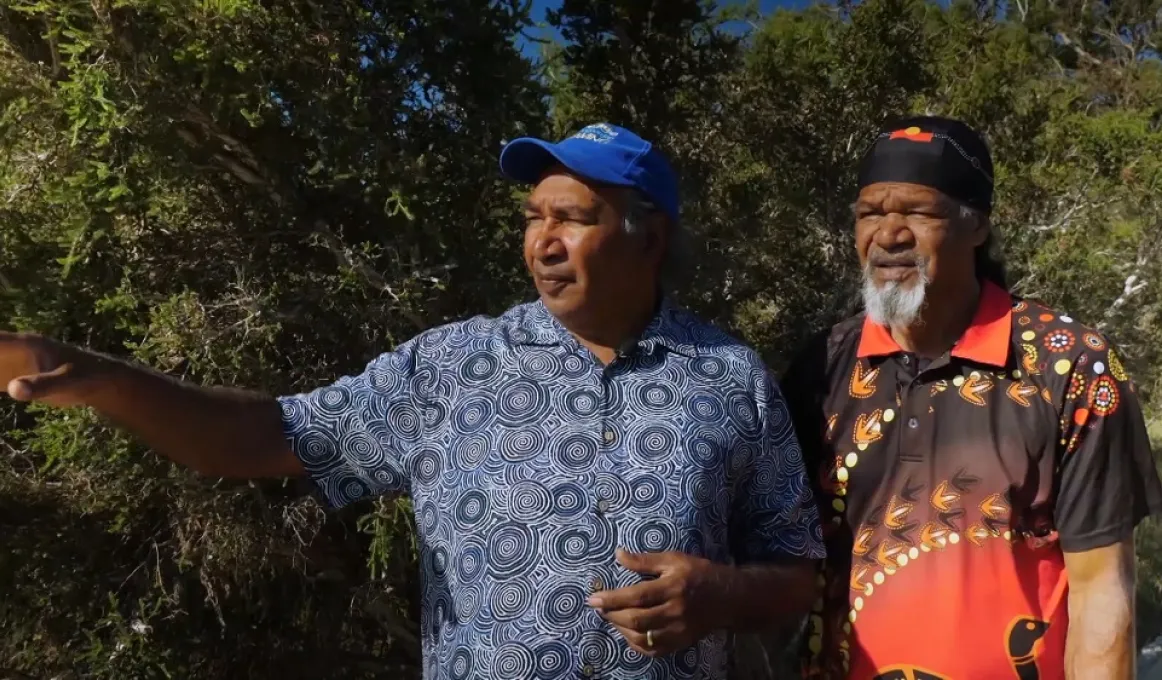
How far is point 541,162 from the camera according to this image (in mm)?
1760

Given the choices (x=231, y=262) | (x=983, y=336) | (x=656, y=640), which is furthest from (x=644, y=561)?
(x=231, y=262)

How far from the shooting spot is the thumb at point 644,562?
1.48 metres

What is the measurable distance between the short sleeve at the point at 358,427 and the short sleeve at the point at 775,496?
63 cm

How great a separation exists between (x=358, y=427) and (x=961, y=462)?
1.13 m

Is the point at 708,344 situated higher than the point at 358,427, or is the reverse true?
the point at 708,344

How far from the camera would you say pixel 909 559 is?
170cm

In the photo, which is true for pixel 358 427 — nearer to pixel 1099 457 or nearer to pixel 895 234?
pixel 895 234

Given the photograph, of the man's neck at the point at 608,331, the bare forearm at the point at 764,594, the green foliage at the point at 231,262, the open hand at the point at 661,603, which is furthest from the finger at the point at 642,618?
the green foliage at the point at 231,262

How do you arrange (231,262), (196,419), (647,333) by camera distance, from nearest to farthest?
(196,419)
(647,333)
(231,262)

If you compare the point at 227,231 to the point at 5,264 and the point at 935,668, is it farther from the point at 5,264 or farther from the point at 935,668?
the point at 935,668

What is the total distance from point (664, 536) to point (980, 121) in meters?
5.28

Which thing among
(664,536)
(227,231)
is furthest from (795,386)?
(227,231)

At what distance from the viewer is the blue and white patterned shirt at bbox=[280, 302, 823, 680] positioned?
152cm

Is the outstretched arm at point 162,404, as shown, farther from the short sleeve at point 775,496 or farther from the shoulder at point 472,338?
the short sleeve at point 775,496
